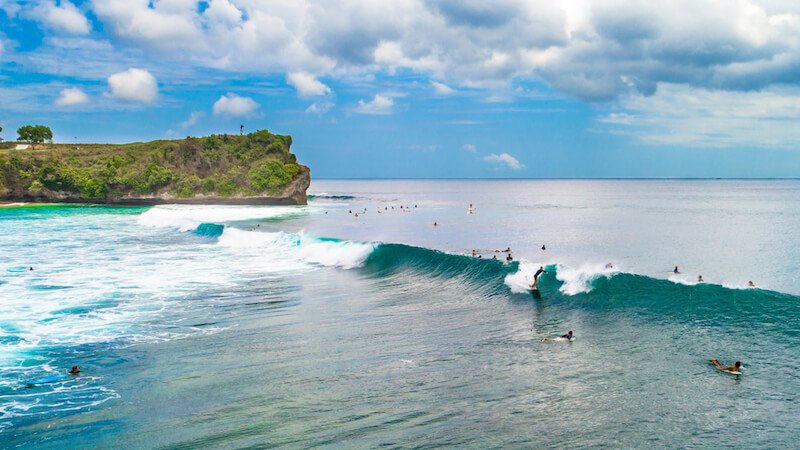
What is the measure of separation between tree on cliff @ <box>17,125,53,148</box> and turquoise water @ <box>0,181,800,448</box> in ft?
401

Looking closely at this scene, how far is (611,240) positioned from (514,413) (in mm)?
45877

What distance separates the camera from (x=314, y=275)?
31.5 metres

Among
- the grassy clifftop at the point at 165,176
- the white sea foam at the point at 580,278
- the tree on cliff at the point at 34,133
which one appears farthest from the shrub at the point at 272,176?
the white sea foam at the point at 580,278

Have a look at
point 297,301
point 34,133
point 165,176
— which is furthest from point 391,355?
point 34,133

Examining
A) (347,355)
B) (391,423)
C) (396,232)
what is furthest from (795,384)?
(396,232)

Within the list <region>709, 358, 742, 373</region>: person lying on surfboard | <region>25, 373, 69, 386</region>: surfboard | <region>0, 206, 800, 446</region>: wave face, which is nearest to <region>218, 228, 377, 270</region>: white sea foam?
<region>0, 206, 800, 446</region>: wave face

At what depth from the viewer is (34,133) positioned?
13625 centimetres

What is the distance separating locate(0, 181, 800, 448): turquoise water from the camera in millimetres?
11203

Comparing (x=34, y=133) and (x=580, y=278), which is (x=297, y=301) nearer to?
(x=580, y=278)

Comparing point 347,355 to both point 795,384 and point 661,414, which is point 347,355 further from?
point 795,384

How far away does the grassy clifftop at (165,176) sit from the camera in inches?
4454

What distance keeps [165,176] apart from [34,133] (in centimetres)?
4654

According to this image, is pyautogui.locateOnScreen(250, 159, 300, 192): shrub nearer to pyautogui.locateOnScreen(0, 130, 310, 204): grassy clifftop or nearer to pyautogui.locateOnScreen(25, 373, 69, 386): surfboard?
pyautogui.locateOnScreen(0, 130, 310, 204): grassy clifftop

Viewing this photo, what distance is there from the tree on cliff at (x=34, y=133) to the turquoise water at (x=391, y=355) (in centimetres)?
12229
